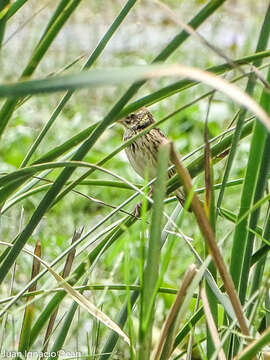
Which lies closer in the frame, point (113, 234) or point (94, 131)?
point (94, 131)

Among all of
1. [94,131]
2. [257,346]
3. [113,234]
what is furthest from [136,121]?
[257,346]

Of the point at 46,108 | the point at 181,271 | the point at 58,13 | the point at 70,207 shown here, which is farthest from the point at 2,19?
the point at 46,108

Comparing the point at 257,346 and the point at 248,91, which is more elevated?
the point at 248,91

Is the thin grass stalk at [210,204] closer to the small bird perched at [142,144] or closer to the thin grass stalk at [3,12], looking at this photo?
the thin grass stalk at [3,12]

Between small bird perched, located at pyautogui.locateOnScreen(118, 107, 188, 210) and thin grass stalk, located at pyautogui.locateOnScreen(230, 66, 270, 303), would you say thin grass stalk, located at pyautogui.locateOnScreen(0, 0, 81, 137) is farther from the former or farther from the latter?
small bird perched, located at pyautogui.locateOnScreen(118, 107, 188, 210)

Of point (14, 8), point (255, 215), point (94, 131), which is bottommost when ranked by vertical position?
point (255, 215)

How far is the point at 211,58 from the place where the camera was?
21.0ft

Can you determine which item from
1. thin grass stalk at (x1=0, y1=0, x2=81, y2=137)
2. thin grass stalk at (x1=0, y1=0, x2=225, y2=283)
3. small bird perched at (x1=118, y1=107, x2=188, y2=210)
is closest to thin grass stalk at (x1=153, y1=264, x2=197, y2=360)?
thin grass stalk at (x1=0, y1=0, x2=225, y2=283)

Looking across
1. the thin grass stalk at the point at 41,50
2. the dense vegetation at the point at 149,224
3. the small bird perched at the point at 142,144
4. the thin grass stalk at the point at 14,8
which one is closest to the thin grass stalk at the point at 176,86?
the dense vegetation at the point at 149,224

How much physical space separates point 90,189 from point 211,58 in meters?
1.99

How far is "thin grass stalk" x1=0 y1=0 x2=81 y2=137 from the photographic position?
1.63 m

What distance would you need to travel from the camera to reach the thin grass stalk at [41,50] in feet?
5.35

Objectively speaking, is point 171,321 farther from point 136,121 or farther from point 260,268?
point 136,121

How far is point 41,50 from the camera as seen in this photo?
1.69 metres
